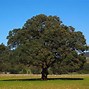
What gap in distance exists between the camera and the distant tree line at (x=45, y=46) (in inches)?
2817

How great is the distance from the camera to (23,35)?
245 ft

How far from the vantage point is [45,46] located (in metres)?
72.6

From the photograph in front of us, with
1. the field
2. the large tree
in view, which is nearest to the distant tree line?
the large tree

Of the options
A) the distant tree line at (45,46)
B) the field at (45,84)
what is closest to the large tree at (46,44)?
the distant tree line at (45,46)

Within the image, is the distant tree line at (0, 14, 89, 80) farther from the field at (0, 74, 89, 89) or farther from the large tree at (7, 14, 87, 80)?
the field at (0, 74, 89, 89)

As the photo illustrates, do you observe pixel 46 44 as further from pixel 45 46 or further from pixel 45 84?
pixel 45 84

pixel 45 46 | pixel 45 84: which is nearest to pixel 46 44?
pixel 45 46

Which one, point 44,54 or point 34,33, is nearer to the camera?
point 44,54

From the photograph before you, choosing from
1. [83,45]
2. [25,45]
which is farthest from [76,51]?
[25,45]

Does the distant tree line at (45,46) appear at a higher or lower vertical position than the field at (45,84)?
higher

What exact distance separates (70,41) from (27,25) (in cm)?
1047

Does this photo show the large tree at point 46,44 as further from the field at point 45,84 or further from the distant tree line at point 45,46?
the field at point 45,84

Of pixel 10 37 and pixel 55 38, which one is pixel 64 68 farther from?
pixel 10 37

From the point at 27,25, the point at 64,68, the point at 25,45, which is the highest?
the point at 27,25
